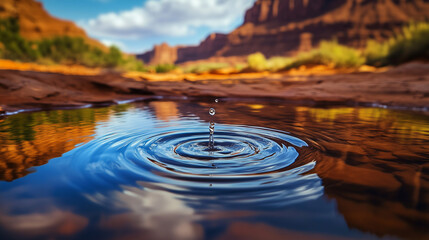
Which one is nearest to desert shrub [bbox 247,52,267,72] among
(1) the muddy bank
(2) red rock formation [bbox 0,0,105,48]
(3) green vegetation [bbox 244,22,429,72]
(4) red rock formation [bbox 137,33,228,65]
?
(3) green vegetation [bbox 244,22,429,72]

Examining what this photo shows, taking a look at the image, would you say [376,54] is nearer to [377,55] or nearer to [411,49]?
[377,55]

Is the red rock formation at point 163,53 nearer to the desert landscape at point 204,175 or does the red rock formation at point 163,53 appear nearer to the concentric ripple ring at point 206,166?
the desert landscape at point 204,175

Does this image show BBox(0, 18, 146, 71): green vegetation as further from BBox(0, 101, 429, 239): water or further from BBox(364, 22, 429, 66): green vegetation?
BBox(0, 101, 429, 239): water

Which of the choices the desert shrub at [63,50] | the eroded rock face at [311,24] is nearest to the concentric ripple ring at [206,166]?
the desert shrub at [63,50]

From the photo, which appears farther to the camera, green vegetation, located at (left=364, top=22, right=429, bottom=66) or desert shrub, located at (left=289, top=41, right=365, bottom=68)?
desert shrub, located at (left=289, top=41, right=365, bottom=68)

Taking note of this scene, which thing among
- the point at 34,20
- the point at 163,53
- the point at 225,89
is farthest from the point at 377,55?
the point at 163,53

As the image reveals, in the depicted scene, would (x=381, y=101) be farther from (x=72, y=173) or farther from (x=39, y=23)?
(x=39, y=23)
